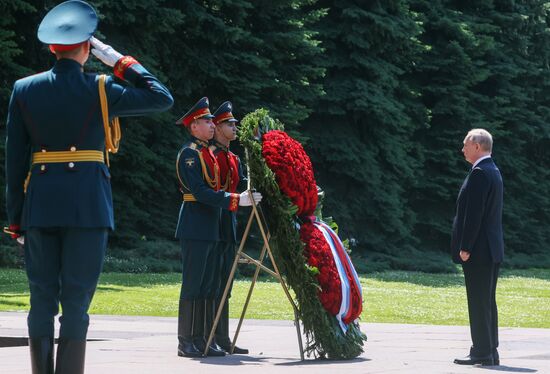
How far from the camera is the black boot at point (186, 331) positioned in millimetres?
9445

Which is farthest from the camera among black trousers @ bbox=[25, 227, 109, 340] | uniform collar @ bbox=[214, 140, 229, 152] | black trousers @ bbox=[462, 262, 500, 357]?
uniform collar @ bbox=[214, 140, 229, 152]

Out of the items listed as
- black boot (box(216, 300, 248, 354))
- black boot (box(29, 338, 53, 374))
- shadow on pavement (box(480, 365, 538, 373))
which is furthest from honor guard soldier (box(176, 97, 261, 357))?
black boot (box(29, 338, 53, 374))

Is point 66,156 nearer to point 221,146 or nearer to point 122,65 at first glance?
point 122,65

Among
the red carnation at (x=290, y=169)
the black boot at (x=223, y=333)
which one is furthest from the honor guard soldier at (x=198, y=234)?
the red carnation at (x=290, y=169)

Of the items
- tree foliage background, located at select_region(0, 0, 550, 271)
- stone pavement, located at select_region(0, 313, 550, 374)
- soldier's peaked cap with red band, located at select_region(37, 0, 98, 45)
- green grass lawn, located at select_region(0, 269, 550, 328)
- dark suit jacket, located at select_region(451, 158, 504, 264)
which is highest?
tree foliage background, located at select_region(0, 0, 550, 271)

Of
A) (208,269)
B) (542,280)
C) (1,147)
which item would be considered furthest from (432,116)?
(208,269)

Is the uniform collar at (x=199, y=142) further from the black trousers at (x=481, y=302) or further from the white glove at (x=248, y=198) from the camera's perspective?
the black trousers at (x=481, y=302)

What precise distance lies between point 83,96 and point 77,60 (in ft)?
0.69

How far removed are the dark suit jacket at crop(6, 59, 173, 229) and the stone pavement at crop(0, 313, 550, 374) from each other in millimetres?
2057

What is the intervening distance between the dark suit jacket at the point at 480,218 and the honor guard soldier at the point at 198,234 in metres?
1.83

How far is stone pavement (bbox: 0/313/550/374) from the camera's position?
8.53 metres

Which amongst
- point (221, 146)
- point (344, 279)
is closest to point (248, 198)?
point (221, 146)

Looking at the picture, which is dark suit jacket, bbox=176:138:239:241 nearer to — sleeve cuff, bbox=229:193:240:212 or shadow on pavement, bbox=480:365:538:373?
sleeve cuff, bbox=229:193:240:212

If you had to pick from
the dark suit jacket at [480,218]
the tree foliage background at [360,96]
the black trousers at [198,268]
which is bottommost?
the black trousers at [198,268]
